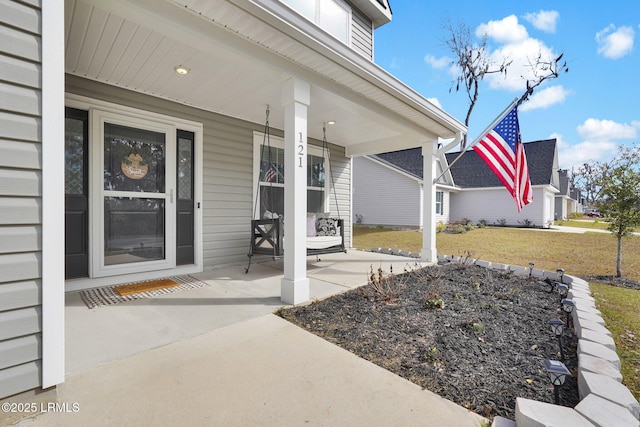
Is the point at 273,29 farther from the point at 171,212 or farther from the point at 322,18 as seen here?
the point at 322,18

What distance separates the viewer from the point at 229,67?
118 inches

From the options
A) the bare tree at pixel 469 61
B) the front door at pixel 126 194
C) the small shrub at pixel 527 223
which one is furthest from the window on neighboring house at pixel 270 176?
the bare tree at pixel 469 61

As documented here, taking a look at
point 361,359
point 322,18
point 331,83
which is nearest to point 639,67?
point 322,18

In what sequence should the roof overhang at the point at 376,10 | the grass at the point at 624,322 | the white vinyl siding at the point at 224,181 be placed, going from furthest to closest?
the roof overhang at the point at 376,10, the white vinyl siding at the point at 224,181, the grass at the point at 624,322

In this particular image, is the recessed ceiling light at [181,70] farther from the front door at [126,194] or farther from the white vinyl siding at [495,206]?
the white vinyl siding at [495,206]

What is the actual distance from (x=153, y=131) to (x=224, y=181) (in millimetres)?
1151

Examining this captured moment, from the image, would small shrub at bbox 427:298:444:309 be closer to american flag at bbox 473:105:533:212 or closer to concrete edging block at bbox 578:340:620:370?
concrete edging block at bbox 578:340:620:370

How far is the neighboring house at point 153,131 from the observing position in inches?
56.4

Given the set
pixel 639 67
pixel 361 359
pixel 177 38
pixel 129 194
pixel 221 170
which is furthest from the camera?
pixel 639 67

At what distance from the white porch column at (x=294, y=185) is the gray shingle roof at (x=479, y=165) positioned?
37.1 feet

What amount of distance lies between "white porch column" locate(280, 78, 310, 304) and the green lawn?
2477mm

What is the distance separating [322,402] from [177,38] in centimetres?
278

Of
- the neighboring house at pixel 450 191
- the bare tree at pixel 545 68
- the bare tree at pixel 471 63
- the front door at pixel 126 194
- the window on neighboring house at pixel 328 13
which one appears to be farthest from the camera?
the bare tree at pixel 471 63

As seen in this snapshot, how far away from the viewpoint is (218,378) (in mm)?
1700
